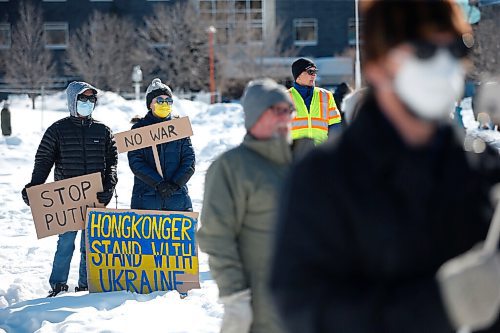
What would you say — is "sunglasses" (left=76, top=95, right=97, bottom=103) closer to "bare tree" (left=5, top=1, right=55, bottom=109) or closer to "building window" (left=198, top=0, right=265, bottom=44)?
"bare tree" (left=5, top=1, right=55, bottom=109)

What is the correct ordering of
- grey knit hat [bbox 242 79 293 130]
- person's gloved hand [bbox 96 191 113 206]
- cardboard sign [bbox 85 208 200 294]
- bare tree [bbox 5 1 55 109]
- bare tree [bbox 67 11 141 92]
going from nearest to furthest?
grey knit hat [bbox 242 79 293 130] < cardboard sign [bbox 85 208 200 294] < person's gloved hand [bbox 96 191 113 206] < bare tree [bbox 5 1 55 109] < bare tree [bbox 67 11 141 92]

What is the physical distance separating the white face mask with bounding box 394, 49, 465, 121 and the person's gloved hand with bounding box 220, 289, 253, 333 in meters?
1.53

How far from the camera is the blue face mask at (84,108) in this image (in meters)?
7.39

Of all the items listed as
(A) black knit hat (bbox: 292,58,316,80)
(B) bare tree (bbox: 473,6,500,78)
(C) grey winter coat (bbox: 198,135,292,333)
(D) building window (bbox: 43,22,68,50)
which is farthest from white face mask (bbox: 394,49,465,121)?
(D) building window (bbox: 43,22,68,50)

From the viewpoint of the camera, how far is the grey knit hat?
11.9 feet

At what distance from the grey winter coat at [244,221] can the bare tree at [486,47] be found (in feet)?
109

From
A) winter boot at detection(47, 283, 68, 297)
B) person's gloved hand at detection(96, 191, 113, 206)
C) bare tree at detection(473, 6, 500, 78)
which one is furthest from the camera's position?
bare tree at detection(473, 6, 500, 78)

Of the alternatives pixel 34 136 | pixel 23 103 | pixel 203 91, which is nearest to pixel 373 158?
pixel 34 136

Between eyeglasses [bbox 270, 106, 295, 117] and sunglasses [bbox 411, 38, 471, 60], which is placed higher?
sunglasses [bbox 411, 38, 471, 60]

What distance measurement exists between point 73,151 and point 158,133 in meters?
0.74

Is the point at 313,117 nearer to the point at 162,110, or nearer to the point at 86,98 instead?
the point at 162,110

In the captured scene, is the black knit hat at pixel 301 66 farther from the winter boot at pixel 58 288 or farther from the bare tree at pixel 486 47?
the bare tree at pixel 486 47

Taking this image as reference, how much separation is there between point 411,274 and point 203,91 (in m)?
47.4

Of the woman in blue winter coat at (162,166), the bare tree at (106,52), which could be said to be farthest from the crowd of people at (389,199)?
the bare tree at (106,52)
